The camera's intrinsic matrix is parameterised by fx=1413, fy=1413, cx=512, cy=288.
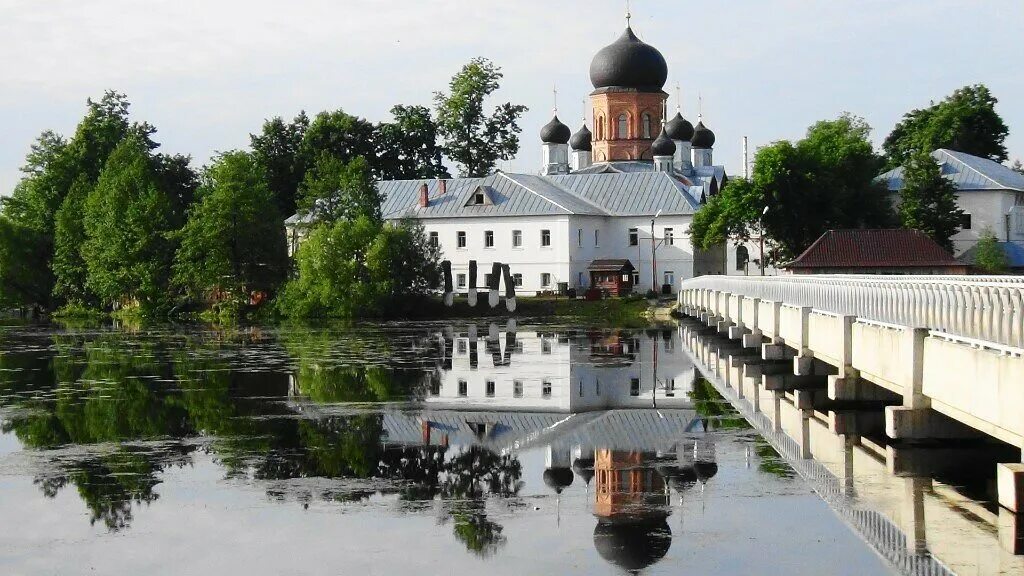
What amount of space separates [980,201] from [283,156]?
43550 millimetres

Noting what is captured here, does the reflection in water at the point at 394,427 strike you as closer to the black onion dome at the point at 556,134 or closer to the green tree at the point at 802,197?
the green tree at the point at 802,197

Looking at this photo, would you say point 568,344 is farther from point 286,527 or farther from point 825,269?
point 286,527

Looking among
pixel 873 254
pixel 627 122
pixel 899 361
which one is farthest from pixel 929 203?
pixel 899 361

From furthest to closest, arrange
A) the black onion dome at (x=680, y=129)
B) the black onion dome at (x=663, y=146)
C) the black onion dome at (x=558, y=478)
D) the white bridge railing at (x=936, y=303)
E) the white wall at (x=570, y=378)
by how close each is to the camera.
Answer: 1. the black onion dome at (x=680, y=129)
2. the black onion dome at (x=663, y=146)
3. the white wall at (x=570, y=378)
4. the black onion dome at (x=558, y=478)
5. the white bridge railing at (x=936, y=303)

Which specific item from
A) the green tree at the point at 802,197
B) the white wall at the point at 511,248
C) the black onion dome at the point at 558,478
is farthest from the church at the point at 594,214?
the black onion dome at the point at 558,478

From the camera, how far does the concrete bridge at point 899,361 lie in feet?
43.7

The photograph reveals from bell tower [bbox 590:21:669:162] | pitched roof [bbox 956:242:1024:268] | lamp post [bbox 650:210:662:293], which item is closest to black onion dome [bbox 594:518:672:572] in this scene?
pitched roof [bbox 956:242:1024:268]

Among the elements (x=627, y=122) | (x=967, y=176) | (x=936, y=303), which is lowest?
(x=936, y=303)

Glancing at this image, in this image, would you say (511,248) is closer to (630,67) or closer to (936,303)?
(630,67)

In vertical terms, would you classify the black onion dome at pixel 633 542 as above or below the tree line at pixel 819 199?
below

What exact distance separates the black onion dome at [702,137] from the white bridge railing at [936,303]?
68.6 metres

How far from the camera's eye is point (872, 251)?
6244 centimetres

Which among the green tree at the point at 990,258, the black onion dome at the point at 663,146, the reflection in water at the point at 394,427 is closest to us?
the reflection in water at the point at 394,427

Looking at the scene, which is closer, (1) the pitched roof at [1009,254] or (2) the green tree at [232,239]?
(1) the pitched roof at [1009,254]
